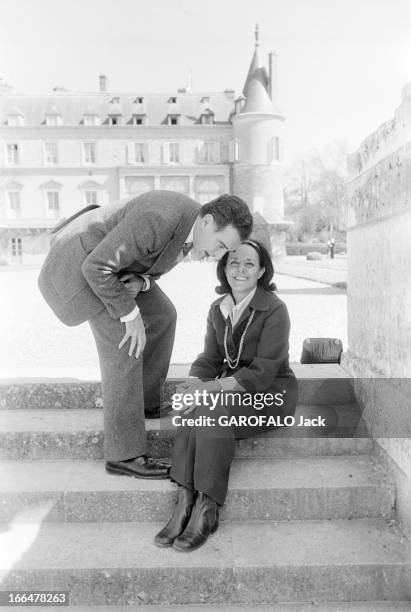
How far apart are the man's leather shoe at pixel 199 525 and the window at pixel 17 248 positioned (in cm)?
4636

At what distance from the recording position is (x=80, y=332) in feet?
26.6

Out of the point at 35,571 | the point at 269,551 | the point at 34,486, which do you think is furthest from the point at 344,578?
the point at 34,486

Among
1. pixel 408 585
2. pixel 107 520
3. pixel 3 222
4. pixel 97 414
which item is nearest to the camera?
pixel 408 585

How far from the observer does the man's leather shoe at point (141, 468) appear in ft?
10.0

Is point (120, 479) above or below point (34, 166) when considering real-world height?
below

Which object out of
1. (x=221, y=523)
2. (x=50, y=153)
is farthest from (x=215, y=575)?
(x=50, y=153)

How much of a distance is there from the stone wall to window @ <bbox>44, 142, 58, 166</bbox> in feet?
159

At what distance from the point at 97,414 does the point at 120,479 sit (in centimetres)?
61

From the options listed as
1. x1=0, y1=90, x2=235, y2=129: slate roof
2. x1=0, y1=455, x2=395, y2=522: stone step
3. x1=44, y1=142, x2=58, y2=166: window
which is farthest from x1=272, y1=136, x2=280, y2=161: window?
x1=0, y1=455, x2=395, y2=522: stone step

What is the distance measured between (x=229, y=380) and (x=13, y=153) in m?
50.4

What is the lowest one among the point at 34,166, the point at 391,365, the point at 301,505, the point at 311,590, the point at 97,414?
the point at 311,590

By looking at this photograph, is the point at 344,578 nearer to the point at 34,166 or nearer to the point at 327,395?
the point at 327,395

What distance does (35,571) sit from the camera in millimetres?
2584

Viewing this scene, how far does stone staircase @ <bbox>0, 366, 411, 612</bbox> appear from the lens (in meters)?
2.58
